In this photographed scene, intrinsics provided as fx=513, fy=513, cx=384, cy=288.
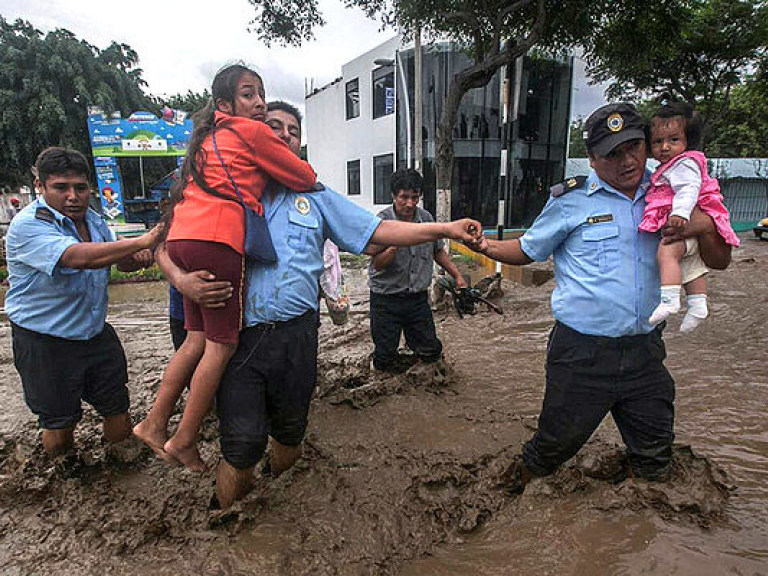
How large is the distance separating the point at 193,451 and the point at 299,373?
1.88ft

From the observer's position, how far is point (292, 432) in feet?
7.77

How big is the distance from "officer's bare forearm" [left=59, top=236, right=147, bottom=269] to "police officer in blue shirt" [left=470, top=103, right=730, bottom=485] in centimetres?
189

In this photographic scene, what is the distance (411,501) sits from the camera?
264 centimetres

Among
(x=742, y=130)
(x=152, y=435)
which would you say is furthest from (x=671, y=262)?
(x=742, y=130)

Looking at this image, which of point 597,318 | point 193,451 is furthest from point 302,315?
point 597,318

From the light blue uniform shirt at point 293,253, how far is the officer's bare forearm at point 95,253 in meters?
0.75

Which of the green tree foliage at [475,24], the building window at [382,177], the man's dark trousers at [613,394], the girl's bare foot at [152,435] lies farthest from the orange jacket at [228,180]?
the building window at [382,177]

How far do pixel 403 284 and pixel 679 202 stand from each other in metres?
2.10

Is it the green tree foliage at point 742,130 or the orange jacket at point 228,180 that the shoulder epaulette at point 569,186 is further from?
the green tree foliage at point 742,130

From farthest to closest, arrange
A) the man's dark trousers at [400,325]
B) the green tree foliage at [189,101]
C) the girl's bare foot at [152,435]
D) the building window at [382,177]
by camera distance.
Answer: the green tree foliage at [189,101] → the building window at [382,177] → the man's dark trousers at [400,325] → the girl's bare foot at [152,435]

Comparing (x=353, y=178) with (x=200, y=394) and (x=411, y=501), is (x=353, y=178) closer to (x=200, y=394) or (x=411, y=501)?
(x=411, y=501)

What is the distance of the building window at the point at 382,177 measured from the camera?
16967mm

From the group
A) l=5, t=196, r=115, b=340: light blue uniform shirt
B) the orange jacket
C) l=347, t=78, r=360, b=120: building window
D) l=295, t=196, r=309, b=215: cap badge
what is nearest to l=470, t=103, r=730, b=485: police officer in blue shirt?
l=295, t=196, r=309, b=215: cap badge

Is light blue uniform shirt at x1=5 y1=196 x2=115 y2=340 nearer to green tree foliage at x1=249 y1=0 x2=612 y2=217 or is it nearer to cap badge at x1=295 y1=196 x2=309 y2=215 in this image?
cap badge at x1=295 y1=196 x2=309 y2=215
